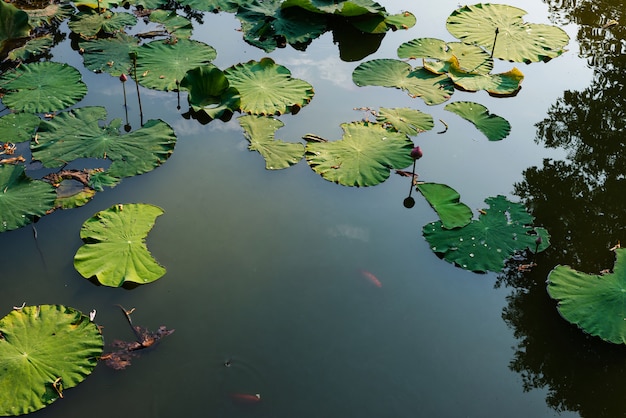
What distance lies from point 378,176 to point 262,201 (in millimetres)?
881

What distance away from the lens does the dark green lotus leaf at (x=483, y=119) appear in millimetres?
4914

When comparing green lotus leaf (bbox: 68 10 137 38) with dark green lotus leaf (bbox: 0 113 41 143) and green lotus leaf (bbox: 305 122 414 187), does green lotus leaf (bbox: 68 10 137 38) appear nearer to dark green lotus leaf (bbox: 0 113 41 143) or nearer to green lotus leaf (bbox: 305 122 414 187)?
dark green lotus leaf (bbox: 0 113 41 143)

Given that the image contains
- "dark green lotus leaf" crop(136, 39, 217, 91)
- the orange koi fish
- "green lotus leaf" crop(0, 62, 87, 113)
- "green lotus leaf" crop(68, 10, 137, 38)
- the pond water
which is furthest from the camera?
"green lotus leaf" crop(68, 10, 137, 38)

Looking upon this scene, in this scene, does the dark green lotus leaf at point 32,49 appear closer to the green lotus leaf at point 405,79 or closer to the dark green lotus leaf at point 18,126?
the dark green lotus leaf at point 18,126


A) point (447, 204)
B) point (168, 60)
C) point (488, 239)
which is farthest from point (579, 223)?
point (168, 60)

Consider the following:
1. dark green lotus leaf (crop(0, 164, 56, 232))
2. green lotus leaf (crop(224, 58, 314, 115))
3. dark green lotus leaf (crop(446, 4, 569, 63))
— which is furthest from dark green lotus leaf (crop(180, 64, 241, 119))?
dark green lotus leaf (crop(446, 4, 569, 63))

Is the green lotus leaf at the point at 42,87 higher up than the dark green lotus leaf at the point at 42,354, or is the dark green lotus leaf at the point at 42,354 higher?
the green lotus leaf at the point at 42,87

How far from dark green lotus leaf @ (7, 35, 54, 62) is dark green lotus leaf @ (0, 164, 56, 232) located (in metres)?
1.71

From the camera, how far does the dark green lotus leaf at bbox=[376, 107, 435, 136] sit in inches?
193

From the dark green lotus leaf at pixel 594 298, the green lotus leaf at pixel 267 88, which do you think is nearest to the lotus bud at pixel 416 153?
the dark green lotus leaf at pixel 594 298

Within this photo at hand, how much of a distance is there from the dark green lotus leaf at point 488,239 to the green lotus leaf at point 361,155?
644 mm

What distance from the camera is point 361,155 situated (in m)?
4.58

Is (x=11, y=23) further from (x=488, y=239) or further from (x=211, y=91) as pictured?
(x=488, y=239)

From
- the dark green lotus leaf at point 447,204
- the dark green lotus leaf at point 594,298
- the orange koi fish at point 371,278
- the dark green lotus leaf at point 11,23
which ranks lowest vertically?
the orange koi fish at point 371,278
